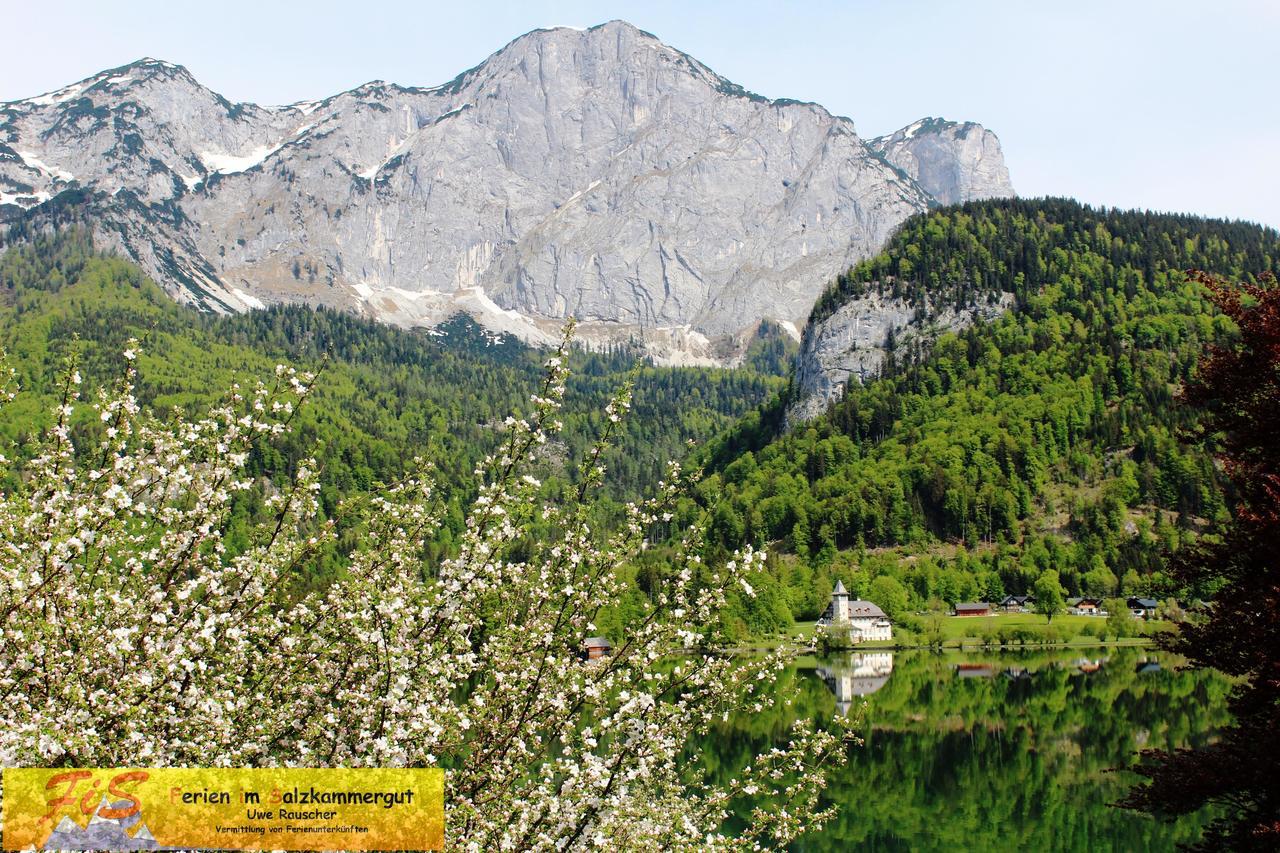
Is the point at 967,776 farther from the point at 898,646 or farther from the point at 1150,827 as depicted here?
the point at 898,646

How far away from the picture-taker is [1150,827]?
43.4 meters

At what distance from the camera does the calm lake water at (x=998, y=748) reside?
143 feet

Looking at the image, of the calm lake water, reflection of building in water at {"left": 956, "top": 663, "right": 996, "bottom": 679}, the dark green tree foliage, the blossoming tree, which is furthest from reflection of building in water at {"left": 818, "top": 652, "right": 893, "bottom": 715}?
the blossoming tree

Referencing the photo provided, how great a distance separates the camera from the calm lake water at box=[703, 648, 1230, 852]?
4347 centimetres

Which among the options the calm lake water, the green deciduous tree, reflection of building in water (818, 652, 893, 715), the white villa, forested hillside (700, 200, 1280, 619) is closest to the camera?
the calm lake water

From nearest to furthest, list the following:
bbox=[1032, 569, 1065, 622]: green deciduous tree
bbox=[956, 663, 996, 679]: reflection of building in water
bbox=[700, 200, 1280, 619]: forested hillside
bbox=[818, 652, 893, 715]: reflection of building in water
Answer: bbox=[818, 652, 893, 715]: reflection of building in water < bbox=[956, 663, 996, 679]: reflection of building in water < bbox=[1032, 569, 1065, 622]: green deciduous tree < bbox=[700, 200, 1280, 619]: forested hillside

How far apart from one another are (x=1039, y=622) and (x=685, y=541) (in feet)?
427

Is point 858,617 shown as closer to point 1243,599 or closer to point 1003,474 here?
point 1003,474

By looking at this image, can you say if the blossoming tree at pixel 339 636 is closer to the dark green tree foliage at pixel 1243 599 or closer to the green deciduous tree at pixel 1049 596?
the dark green tree foliage at pixel 1243 599

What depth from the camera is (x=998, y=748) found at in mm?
59406

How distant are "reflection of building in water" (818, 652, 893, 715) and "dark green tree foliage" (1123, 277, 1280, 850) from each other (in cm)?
5346

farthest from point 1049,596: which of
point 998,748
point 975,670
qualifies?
point 998,748

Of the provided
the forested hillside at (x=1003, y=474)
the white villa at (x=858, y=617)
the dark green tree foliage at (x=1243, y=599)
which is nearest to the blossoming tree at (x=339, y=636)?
the dark green tree foliage at (x=1243, y=599)

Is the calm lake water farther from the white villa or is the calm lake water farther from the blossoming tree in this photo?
the white villa
